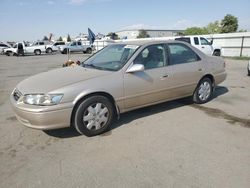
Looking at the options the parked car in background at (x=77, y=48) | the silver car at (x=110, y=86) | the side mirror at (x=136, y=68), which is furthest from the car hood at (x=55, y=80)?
the parked car in background at (x=77, y=48)

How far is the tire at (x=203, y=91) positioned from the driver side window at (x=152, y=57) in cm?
137

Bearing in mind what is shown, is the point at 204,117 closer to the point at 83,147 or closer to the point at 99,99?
the point at 99,99

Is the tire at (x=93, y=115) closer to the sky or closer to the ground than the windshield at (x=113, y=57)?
closer to the ground

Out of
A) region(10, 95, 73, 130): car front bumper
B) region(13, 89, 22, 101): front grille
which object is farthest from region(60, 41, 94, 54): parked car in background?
region(10, 95, 73, 130): car front bumper

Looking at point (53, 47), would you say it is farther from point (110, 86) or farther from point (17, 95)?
point (110, 86)

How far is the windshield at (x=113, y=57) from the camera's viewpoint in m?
→ 4.50

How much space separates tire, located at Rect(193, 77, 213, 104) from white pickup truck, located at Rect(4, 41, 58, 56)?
93.0 feet

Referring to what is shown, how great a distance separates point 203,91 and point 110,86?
2.74 meters

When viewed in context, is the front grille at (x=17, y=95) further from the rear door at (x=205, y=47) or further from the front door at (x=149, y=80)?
the rear door at (x=205, y=47)

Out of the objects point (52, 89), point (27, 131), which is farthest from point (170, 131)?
point (27, 131)

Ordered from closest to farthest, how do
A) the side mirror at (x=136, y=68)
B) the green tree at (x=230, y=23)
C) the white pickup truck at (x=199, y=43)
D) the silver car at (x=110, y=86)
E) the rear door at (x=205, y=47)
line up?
1. the silver car at (x=110, y=86)
2. the side mirror at (x=136, y=68)
3. the white pickup truck at (x=199, y=43)
4. the rear door at (x=205, y=47)
5. the green tree at (x=230, y=23)

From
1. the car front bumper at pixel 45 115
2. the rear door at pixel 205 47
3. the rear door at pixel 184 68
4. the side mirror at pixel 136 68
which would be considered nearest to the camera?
the car front bumper at pixel 45 115

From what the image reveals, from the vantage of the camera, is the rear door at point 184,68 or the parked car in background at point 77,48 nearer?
the rear door at point 184,68

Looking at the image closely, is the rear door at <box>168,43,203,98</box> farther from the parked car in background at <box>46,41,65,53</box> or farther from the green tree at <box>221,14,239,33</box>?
the green tree at <box>221,14,239,33</box>
